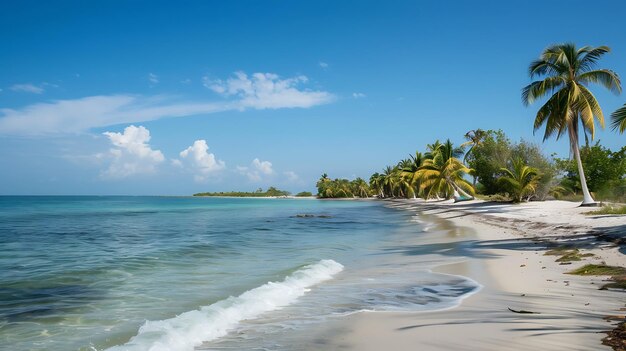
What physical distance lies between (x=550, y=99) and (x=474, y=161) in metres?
26.7

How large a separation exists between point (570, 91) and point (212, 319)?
88.0ft

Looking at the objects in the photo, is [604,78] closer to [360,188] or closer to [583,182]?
[583,182]

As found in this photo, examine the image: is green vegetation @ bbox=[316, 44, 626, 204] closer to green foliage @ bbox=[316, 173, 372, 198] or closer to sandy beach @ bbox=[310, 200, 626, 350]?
sandy beach @ bbox=[310, 200, 626, 350]

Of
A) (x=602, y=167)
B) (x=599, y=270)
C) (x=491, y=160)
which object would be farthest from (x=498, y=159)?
(x=599, y=270)

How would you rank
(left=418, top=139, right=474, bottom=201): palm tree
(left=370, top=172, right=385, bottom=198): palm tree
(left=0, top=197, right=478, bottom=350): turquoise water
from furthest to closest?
1. (left=370, top=172, right=385, bottom=198): palm tree
2. (left=418, top=139, right=474, bottom=201): palm tree
3. (left=0, top=197, right=478, bottom=350): turquoise water

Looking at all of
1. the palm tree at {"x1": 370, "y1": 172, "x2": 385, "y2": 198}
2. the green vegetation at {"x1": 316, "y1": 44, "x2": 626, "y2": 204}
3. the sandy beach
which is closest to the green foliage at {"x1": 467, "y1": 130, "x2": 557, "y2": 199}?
the green vegetation at {"x1": 316, "y1": 44, "x2": 626, "y2": 204}

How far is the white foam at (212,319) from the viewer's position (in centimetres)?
590

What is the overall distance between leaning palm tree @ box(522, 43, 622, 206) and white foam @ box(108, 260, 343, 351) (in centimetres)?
2329

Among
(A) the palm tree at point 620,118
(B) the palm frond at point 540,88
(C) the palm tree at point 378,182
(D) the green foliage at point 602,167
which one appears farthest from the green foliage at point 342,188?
(A) the palm tree at point 620,118

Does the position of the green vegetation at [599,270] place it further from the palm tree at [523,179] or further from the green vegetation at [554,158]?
the palm tree at [523,179]

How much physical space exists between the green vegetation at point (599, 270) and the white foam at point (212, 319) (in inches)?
239

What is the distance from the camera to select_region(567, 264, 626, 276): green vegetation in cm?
856

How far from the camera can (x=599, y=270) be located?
29.3 feet

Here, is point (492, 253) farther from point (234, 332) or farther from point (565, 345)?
point (234, 332)
